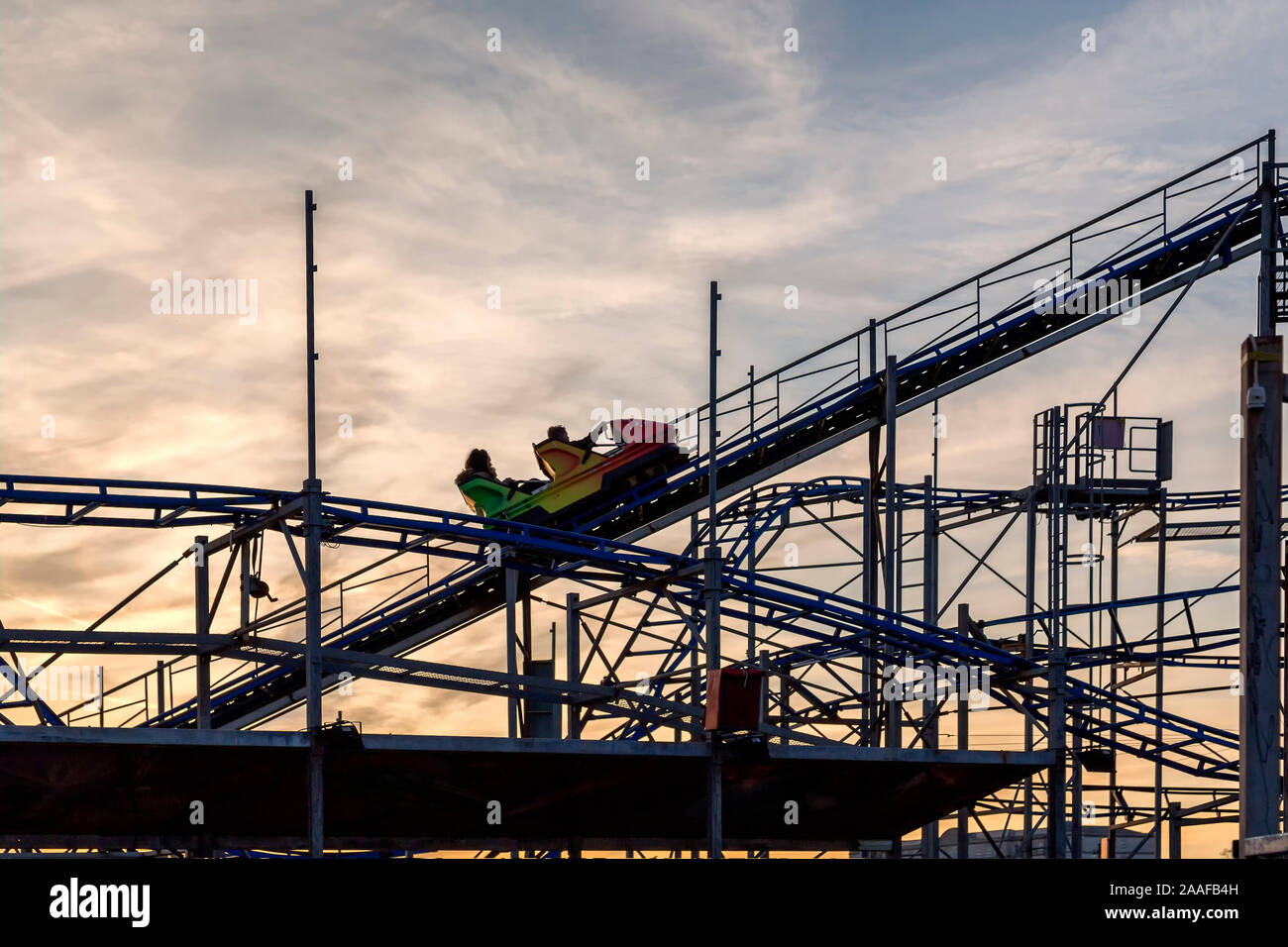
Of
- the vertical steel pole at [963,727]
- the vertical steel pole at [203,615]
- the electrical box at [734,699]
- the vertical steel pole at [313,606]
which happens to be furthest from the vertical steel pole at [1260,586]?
the vertical steel pole at [963,727]

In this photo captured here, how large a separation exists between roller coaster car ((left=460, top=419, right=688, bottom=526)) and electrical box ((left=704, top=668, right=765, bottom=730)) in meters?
8.75

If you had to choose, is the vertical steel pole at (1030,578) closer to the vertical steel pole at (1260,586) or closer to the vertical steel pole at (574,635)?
the vertical steel pole at (574,635)

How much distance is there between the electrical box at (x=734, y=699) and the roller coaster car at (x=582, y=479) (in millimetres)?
8753

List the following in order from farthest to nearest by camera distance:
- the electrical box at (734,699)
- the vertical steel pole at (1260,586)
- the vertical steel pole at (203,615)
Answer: the vertical steel pole at (203,615), the electrical box at (734,699), the vertical steel pole at (1260,586)

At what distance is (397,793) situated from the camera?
2770 cm

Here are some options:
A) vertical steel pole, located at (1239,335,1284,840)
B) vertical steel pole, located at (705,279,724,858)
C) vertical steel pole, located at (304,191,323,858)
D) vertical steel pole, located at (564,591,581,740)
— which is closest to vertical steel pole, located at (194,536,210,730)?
vertical steel pole, located at (304,191,323,858)

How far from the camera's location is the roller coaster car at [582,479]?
35531mm

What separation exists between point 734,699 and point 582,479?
366 inches

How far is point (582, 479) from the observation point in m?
35.5

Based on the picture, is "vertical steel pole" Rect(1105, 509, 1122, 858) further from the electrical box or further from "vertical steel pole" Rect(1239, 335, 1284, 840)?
"vertical steel pole" Rect(1239, 335, 1284, 840)

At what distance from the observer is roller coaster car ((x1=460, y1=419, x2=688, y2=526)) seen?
35531 mm

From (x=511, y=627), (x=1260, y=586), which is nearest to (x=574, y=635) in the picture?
(x=511, y=627)

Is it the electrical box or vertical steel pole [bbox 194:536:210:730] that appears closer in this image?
the electrical box
